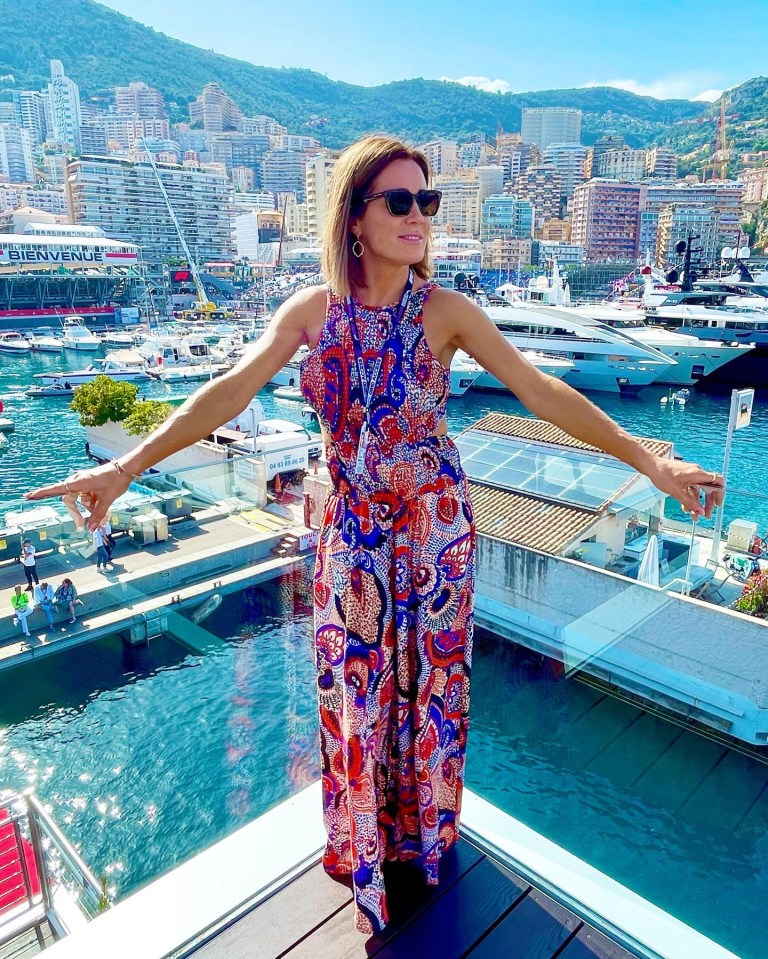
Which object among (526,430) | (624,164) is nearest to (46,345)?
(526,430)

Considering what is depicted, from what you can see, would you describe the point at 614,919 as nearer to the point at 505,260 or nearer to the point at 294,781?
the point at 294,781

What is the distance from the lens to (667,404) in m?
28.2

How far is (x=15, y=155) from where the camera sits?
12538 cm

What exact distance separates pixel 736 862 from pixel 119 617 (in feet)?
23.2

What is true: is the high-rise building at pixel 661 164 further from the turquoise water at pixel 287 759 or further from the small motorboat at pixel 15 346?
the turquoise water at pixel 287 759

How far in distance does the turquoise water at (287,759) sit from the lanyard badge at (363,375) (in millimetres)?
2821

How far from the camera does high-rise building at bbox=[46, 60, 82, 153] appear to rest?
14100 centimetres

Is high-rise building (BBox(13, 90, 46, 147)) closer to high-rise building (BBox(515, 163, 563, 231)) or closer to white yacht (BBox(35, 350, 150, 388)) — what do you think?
high-rise building (BBox(515, 163, 563, 231))

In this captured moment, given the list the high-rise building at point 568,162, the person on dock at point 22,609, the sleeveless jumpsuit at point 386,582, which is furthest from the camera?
the high-rise building at point 568,162

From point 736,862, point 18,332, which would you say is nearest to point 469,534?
point 736,862

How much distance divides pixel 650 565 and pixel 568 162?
135 m

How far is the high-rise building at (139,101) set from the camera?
496 ft

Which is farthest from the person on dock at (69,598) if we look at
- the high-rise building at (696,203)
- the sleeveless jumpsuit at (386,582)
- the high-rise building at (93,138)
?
the high-rise building at (93,138)

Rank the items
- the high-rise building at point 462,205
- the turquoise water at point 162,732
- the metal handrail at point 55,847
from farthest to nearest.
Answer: the high-rise building at point 462,205 → the turquoise water at point 162,732 → the metal handrail at point 55,847
